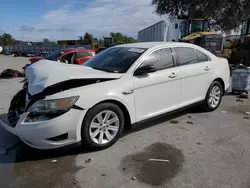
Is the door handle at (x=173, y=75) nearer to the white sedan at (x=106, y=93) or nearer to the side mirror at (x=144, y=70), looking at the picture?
the white sedan at (x=106, y=93)

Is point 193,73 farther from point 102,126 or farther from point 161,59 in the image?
point 102,126

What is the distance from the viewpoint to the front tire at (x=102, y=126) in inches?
131

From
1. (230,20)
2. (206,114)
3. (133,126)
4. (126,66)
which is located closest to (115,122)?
(133,126)

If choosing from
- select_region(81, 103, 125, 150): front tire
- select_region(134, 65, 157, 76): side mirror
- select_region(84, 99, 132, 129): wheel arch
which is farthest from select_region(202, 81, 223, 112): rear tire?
select_region(81, 103, 125, 150): front tire

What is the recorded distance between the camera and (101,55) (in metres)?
4.71

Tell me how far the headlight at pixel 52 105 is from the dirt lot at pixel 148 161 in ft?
2.50

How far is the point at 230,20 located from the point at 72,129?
17.8 metres

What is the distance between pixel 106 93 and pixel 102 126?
1.70ft

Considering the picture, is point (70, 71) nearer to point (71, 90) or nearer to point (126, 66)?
point (71, 90)

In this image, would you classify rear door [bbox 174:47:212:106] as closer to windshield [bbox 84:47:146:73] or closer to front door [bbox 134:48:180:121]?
front door [bbox 134:48:180:121]

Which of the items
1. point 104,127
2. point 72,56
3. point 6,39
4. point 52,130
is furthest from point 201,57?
point 6,39

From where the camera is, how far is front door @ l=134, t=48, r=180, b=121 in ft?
12.6

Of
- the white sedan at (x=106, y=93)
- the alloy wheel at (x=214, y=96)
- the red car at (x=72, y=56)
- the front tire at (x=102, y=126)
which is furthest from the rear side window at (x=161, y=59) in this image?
the red car at (x=72, y=56)

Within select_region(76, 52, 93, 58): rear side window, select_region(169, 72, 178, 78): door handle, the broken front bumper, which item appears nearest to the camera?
the broken front bumper
